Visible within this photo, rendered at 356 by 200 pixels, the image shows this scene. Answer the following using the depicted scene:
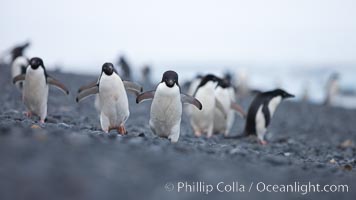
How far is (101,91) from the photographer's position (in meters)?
6.34

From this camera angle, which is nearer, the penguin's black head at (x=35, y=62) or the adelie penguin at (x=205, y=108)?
the penguin's black head at (x=35, y=62)

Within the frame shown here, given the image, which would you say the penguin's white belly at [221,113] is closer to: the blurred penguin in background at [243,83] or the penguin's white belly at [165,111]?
the penguin's white belly at [165,111]

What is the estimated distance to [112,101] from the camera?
249 inches

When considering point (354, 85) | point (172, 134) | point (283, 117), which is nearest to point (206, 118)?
point (172, 134)

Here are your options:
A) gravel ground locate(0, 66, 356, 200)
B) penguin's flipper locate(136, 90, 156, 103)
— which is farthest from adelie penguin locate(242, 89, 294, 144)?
gravel ground locate(0, 66, 356, 200)

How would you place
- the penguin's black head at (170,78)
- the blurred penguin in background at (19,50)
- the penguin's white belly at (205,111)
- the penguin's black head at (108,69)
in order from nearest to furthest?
the penguin's black head at (170,78)
the penguin's black head at (108,69)
the penguin's white belly at (205,111)
the blurred penguin in background at (19,50)

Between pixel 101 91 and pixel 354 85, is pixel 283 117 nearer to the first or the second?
pixel 101 91

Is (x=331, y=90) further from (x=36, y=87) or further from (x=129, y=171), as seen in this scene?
(x=129, y=171)

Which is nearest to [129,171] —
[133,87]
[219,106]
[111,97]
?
[111,97]

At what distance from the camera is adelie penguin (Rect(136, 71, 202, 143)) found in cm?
621

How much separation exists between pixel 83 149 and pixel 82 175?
1.79ft

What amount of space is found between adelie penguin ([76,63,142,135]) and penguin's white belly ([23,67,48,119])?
3.42 ft

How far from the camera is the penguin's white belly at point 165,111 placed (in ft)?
20.4

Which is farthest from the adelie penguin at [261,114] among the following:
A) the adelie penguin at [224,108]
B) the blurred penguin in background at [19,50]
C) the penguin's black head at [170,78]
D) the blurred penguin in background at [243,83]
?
the blurred penguin in background at [243,83]
